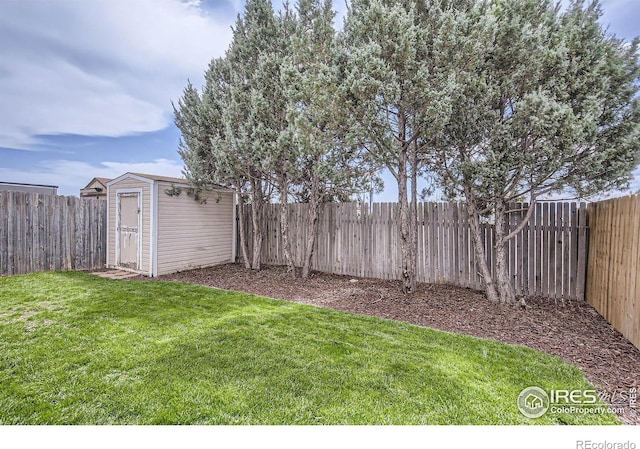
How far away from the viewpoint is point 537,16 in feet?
13.5

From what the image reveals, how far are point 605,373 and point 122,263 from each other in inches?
329

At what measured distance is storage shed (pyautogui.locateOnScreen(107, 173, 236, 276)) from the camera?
262 inches

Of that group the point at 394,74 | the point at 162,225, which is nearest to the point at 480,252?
the point at 394,74

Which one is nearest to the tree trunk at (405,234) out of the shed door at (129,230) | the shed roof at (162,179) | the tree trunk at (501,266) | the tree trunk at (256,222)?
the tree trunk at (501,266)

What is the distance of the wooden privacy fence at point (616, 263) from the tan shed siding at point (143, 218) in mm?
7594

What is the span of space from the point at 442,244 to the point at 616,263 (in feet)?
7.86

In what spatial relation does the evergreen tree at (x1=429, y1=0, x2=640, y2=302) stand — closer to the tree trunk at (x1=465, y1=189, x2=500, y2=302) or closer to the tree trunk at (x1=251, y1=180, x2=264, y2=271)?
the tree trunk at (x1=465, y1=189, x2=500, y2=302)

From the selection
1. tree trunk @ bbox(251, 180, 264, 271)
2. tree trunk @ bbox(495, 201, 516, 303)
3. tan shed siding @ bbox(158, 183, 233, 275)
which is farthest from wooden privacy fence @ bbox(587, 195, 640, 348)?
tan shed siding @ bbox(158, 183, 233, 275)

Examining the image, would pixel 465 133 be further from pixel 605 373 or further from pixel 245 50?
pixel 245 50

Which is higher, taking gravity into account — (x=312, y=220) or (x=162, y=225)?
(x=312, y=220)

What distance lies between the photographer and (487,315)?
4.01 metres

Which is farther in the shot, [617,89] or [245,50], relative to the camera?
[245,50]

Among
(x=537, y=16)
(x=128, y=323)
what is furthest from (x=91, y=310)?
(x=537, y=16)

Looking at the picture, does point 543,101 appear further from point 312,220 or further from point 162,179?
point 162,179
